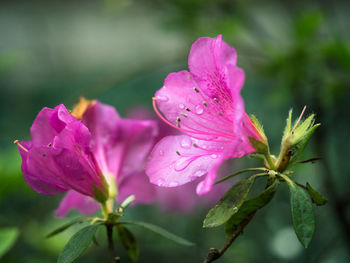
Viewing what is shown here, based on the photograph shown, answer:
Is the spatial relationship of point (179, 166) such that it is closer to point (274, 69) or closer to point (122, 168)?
point (122, 168)

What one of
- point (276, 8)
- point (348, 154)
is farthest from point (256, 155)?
point (276, 8)

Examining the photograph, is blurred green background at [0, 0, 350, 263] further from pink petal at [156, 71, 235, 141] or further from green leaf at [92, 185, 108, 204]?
green leaf at [92, 185, 108, 204]

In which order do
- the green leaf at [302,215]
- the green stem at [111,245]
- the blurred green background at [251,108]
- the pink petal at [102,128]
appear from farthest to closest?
the blurred green background at [251,108] → the pink petal at [102,128] → the green stem at [111,245] → the green leaf at [302,215]

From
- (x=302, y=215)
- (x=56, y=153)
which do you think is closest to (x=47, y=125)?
(x=56, y=153)

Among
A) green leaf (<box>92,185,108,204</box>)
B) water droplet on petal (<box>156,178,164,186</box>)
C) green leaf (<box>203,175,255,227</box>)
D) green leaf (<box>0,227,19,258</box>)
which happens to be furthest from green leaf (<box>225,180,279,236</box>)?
green leaf (<box>0,227,19,258</box>)

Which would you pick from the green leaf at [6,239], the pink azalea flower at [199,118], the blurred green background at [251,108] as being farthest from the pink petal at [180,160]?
the green leaf at [6,239]

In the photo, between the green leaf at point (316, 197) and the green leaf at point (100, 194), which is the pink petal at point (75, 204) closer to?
the green leaf at point (100, 194)

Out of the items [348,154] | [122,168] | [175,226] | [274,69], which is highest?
[122,168]

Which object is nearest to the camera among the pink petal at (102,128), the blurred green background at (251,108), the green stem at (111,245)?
the green stem at (111,245)
